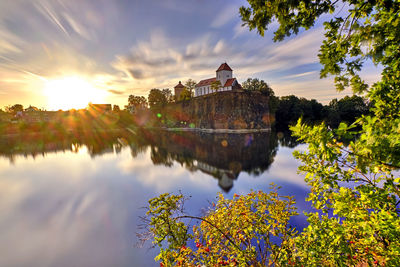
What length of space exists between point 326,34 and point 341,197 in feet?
15.5

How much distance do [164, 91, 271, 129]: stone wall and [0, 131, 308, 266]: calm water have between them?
31254mm

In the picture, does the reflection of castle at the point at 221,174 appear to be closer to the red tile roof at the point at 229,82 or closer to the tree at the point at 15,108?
the red tile roof at the point at 229,82

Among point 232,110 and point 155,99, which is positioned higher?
point 155,99

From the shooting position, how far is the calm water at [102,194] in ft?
25.2

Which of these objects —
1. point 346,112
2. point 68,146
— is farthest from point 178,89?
point 346,112

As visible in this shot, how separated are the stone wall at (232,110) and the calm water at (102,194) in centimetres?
3125

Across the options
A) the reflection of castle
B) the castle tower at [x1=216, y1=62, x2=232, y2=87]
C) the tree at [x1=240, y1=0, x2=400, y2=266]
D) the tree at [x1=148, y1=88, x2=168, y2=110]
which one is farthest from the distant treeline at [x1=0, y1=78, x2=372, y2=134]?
the tree at [x1=240, y1=0, x2=400, y2=266]

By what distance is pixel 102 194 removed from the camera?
46.0 ft

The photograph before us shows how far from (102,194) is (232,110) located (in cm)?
4799

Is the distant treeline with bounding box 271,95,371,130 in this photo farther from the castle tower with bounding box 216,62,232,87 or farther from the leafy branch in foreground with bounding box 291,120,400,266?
the leafy branch in foreground with bounding box 291,120,400,266

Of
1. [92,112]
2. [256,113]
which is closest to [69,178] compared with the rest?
[256,113]

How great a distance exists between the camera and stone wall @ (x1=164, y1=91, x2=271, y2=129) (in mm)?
55094

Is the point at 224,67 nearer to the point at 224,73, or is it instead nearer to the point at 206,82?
the point at 224,73

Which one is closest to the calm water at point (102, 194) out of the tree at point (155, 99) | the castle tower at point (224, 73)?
the castle tower at point (224, 73)
